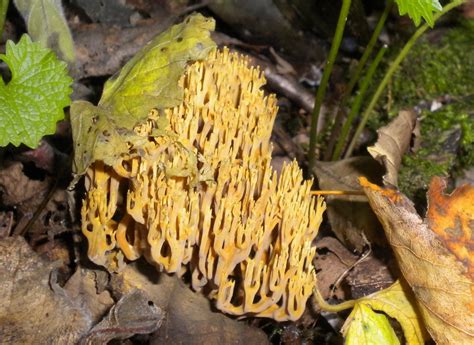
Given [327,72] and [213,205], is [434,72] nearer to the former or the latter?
[327,72]

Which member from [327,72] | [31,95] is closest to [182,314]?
[31,95]

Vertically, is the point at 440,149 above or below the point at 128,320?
above

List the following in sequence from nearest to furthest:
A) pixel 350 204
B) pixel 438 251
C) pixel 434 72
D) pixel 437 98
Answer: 1. pixel 438 251
2. pixel 350 204
3. pixel 437 98
4. pixel 434 72

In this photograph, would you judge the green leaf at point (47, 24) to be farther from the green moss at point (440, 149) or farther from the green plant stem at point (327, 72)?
the green moss at point (440, 149)

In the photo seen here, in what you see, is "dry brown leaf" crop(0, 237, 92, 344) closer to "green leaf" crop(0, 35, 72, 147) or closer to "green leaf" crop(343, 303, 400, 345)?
"green leaf" crop(0, 35, 72, 147)

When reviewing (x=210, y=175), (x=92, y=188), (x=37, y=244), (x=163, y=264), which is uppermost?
(x=210, y=175)

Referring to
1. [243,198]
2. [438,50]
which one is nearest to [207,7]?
[438,50]

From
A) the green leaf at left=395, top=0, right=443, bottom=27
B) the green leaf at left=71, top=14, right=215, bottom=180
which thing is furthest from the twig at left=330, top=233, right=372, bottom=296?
the green leaf at left=71, top=14, right=215, bottom=180

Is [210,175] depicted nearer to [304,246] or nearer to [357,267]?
[304,246]
